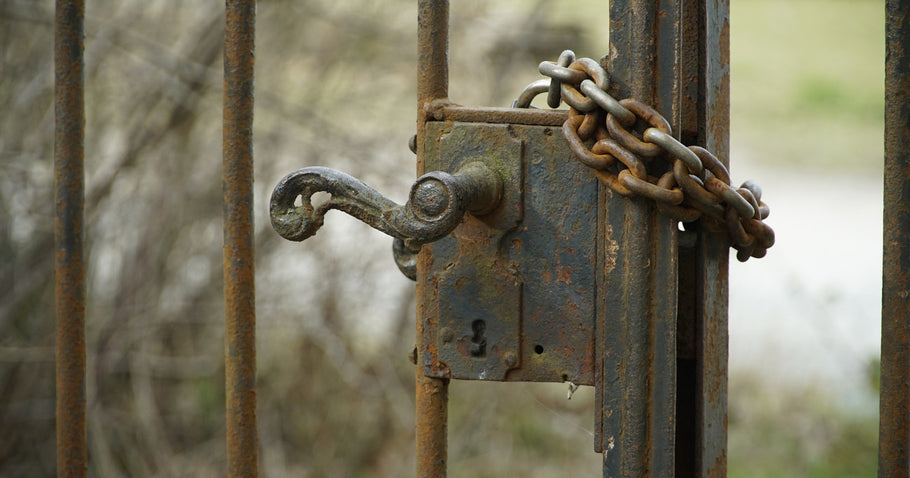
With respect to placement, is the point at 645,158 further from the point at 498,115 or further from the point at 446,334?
the point at 446,334

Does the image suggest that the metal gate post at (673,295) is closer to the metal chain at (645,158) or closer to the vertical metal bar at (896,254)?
the metal chain at (645,158)

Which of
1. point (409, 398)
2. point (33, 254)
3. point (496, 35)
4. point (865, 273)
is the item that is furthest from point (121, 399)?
point (865, 273)

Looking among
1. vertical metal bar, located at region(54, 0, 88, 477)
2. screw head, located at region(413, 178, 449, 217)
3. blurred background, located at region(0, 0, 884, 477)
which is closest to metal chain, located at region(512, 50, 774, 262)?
screw head, located at region(413, 178, 449, 217)

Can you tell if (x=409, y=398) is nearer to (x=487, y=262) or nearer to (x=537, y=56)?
(x=537, y=56)

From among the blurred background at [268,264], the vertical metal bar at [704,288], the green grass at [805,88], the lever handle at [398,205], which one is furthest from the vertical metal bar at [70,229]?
the green grass at [805,88]

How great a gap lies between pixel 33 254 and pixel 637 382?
9.15 feet

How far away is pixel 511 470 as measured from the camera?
3.62m

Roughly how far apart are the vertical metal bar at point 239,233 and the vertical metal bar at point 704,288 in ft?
1.59

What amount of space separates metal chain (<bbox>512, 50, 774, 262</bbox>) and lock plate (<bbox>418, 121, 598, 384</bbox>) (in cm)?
5

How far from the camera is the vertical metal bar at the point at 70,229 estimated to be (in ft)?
3.63

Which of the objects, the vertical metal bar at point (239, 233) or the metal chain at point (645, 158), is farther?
the vertical metal bar at point (239, 233)

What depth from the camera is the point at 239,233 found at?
1.03 metres

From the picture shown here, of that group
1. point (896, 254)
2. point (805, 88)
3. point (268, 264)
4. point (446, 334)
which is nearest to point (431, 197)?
point (446, 334)

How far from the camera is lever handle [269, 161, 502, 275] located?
821 mm
